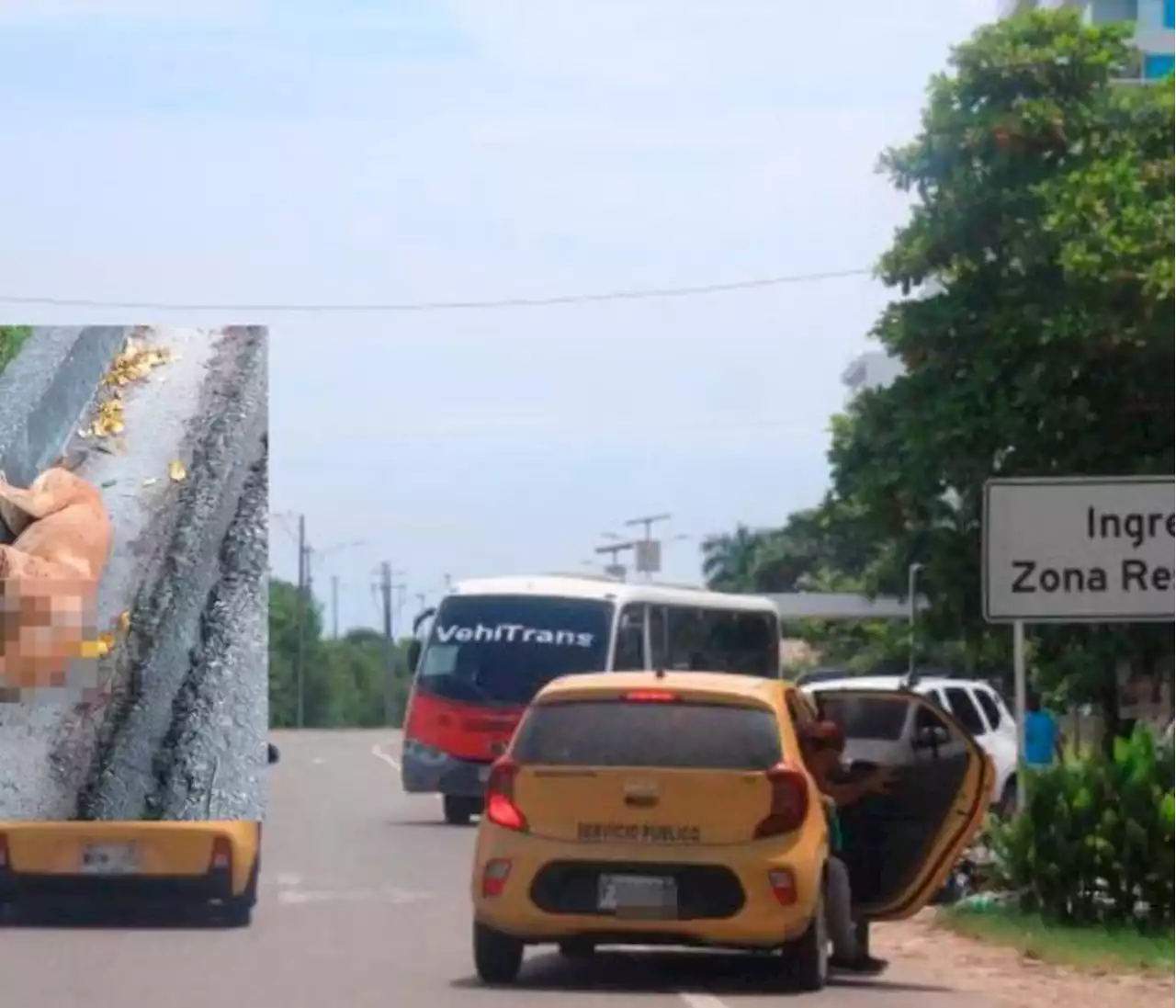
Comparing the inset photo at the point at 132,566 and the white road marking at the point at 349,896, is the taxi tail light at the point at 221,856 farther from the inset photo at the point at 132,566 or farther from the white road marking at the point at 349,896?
the white road marking at the point at 349,896

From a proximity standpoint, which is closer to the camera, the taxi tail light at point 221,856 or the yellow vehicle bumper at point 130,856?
the yellow vehicle bumper at point 130,856

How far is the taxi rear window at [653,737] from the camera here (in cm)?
1399

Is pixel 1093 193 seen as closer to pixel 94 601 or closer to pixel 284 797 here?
pixel 94 601

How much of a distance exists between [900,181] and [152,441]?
30.8 feet

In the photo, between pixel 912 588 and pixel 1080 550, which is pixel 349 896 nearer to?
pixel 912 588

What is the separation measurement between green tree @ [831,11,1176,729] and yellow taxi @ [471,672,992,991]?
856 centimetres

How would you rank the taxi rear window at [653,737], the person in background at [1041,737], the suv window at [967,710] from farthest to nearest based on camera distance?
the suv window at [967,710]
the person in background at [1041,737]
the taxi rear window at [653,737]

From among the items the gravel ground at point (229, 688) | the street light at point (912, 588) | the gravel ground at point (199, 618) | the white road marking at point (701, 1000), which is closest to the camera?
the white road marking at point (701, 1000)

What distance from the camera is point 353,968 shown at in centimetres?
1564

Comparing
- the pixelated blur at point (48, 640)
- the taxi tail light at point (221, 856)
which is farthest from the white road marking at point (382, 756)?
the pixelated blur at point (48, 640)

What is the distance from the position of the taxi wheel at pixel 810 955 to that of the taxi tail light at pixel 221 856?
431 cm

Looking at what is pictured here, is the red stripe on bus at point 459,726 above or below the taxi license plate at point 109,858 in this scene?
above

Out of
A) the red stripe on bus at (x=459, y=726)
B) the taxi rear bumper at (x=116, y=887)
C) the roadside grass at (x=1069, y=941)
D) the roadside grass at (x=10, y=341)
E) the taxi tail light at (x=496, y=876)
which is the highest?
the roadside grass at (x=10, y=341)

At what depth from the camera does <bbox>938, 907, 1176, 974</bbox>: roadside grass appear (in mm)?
15875
